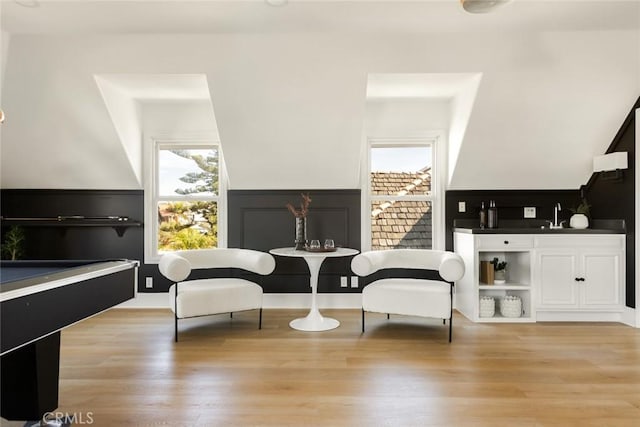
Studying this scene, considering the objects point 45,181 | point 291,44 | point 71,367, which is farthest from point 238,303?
point 45,181

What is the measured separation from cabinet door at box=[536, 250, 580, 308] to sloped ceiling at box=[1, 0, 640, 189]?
894 millimetres

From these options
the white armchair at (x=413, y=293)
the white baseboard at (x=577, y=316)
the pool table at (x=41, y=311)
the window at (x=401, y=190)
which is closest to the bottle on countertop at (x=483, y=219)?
the window at (x=401, y=190)

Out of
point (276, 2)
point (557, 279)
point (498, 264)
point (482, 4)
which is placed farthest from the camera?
point (498, 264)

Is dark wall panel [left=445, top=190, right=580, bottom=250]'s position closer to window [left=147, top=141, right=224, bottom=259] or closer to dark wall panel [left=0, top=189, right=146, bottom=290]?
window [left=147, top=141, right=224, bottom=259]

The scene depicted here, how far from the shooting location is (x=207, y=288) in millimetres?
3549

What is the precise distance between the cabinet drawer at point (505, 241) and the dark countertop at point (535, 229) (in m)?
0.04

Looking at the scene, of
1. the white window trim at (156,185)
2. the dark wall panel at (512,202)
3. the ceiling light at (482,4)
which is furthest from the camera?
the white window trim at (156,185)

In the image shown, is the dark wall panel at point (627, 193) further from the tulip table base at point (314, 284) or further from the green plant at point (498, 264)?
the tulip table base at point (314, 284)

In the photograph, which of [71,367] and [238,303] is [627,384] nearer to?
[238,303]

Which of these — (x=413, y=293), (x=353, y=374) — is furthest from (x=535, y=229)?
(x=353, y=374)

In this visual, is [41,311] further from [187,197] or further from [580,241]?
[580,241]

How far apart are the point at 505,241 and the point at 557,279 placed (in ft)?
1.98

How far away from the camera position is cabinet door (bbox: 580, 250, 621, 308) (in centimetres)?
392

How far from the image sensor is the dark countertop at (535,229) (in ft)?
12.9
